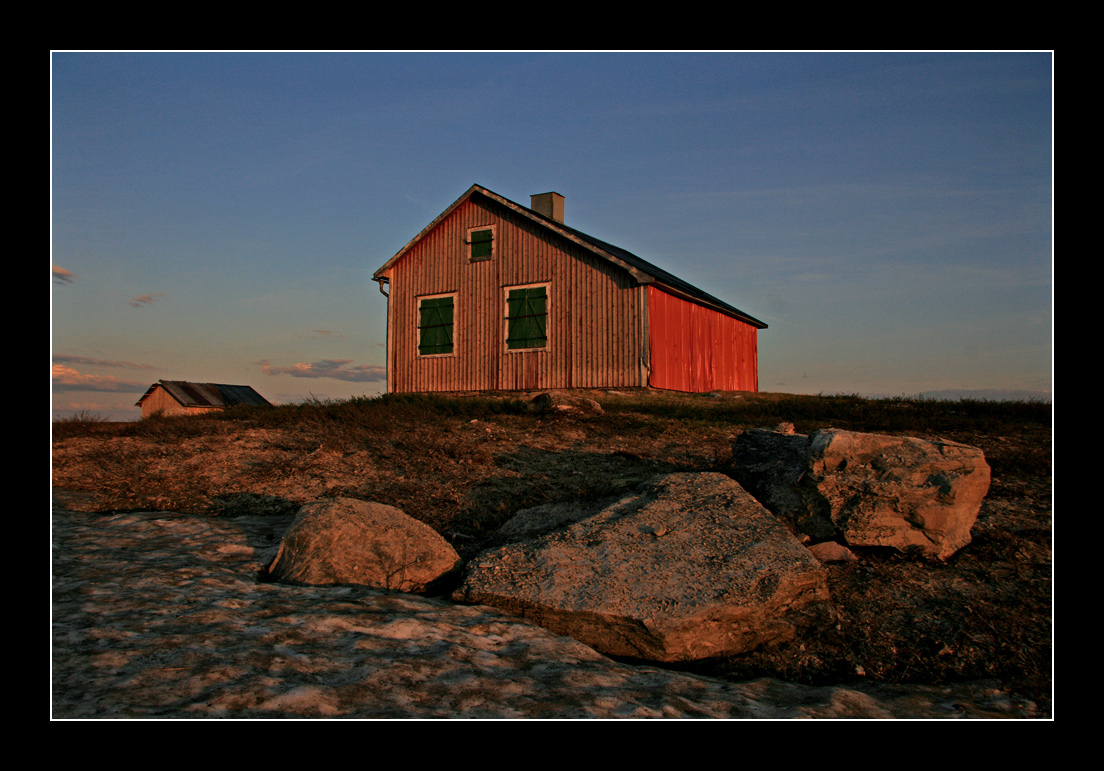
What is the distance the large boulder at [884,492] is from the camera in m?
4.65

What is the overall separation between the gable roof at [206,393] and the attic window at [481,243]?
1849 cm

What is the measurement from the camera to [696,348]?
703 inches

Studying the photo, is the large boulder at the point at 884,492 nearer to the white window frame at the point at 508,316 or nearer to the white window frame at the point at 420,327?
the white window frame at the point at 508,316

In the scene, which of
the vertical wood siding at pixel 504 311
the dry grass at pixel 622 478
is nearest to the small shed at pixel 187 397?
the vertical wood siding at pixel 504 311

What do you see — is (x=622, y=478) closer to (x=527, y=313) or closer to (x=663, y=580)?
(x=663, y=580)

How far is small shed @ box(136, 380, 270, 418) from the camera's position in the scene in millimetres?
29047

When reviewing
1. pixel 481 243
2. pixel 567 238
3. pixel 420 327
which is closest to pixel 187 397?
pixel 420 327

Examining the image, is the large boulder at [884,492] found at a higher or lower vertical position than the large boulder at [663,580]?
higher

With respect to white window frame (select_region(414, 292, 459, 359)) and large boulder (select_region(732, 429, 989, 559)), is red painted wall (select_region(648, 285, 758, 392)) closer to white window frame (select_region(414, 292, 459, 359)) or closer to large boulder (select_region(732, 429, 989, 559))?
white window frame (select_region(414, 292, 459, 359))

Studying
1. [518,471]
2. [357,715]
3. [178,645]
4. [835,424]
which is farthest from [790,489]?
[835,424]

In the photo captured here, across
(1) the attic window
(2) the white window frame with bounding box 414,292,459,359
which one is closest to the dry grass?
(2) the white window frame with bounding box 414,292,459,359

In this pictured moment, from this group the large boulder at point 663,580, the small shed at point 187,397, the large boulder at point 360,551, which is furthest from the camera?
the small shed at point 187,397

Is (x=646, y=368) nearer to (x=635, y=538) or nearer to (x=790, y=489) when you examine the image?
(x=790, y=489)

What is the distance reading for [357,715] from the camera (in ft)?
7.58
